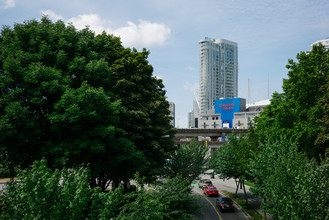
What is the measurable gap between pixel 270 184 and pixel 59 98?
14.1 meters

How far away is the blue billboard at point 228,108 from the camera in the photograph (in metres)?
132

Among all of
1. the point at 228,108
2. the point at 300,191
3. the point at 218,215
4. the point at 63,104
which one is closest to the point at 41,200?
the point at 63,104

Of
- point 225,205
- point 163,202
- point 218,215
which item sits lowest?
point 218,215

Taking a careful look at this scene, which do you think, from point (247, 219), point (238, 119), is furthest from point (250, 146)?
point (238, 119)

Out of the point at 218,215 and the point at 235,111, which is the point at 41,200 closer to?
the point at 218,215

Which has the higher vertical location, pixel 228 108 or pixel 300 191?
pixel 228 108

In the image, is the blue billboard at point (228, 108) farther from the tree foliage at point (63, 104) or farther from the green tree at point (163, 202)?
the green tree at point (163, 202)

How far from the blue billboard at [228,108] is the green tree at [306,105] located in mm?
109016

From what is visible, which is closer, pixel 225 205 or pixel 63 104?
pixel 63 104

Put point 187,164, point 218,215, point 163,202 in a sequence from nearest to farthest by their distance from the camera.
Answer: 1. point 163,202
2. point 187,164
3. point 218,215

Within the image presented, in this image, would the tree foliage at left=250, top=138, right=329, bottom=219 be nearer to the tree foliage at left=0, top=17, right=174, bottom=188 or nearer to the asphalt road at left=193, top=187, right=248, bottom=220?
the tree foliage at left=0, top=17, right=174, bottom=188

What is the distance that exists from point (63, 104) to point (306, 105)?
69.5 ft

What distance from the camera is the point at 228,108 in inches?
5285

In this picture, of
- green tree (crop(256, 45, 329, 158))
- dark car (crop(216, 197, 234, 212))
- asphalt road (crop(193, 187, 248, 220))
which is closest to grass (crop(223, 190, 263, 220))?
asphalt road (crop(193, 187, 248, 220))
